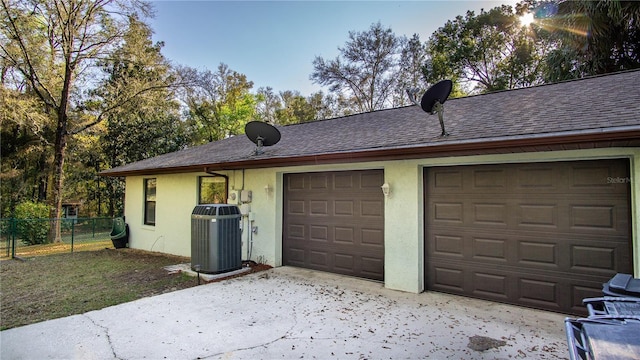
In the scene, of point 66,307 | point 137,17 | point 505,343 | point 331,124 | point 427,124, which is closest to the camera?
point 505,343

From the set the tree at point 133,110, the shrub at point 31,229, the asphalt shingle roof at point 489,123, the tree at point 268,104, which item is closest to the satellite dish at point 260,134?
the asphalt shingle roof at point 489,123

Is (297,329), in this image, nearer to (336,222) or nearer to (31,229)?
(336,222)

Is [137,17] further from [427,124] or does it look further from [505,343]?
[505,343]

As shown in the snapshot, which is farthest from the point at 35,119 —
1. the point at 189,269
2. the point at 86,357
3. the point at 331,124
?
the point at 86,357

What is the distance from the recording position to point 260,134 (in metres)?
7.57

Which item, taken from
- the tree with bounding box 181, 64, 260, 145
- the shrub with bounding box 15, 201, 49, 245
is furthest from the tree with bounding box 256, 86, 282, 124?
the shrub with bounding box 15, 201, 49, 245

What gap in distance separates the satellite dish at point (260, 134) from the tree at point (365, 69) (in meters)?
16.6

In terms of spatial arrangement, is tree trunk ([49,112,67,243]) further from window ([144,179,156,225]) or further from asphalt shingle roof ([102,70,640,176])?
asphalt shingle roof ([102,70,640,176])

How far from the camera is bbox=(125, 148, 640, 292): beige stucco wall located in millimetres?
4432

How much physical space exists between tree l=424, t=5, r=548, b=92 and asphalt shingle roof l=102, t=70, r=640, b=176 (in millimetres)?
13677

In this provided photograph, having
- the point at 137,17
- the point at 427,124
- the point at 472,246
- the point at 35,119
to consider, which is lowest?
the point at 472,246

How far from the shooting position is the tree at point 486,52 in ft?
59.3

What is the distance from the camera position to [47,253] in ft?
32.5

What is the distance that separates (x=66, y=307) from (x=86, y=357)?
2.12m
